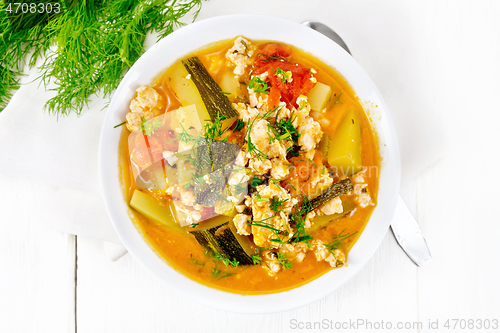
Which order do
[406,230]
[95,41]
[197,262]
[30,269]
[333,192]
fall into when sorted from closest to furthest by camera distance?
[333,192] < [197,262] < [95,41] < [406,230] < [30,269]

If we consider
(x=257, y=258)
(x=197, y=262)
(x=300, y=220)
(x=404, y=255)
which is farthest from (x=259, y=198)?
(x=404, y=255)

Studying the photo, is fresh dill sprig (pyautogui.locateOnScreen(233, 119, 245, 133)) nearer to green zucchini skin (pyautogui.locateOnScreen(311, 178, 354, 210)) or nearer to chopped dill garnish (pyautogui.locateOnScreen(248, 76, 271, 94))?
chopped dill garnish (pyautogui.locateOnScreen(248, 76, 271, 94))

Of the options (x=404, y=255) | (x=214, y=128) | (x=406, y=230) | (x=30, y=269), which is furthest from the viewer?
(x=30, y=269)

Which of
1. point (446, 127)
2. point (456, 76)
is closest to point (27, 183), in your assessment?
point (446, 127)

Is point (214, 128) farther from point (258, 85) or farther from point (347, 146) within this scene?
point (347, 146)

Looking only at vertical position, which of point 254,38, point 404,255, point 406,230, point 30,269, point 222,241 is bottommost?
point 30,269

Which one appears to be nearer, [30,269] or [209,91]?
[209,91]

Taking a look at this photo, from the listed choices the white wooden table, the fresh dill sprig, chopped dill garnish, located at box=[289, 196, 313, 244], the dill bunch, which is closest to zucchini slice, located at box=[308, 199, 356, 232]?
chopped dill garnish, located at box=[289, 196, 313, 244]
